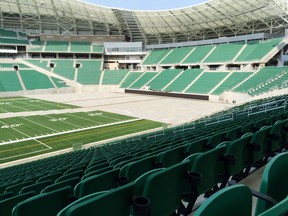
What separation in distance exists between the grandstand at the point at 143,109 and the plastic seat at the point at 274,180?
0.01 m

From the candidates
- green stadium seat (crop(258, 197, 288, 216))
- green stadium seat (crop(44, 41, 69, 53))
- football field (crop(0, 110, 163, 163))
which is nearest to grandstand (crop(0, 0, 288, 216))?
green stadium seat (crop(258, 197, 288, 216))

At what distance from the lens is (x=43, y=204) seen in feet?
8.99

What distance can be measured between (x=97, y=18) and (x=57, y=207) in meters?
77.0

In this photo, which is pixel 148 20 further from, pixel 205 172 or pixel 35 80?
pixel 205 172

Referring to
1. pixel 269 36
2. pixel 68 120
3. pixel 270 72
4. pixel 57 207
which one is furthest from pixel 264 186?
pixel 269 36

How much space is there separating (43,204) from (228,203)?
1929mm

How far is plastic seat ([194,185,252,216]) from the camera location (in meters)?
1.59

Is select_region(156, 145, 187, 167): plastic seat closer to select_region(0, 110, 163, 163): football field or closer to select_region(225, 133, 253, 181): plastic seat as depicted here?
select_region(225, 133, 253, 181): plastic seat

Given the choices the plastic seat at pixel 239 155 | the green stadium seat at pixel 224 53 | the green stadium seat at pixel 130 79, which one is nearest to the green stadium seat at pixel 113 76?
the green stadium seat at pixel 130 79

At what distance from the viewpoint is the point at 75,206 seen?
1894 mm

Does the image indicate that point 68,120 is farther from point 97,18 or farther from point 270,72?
point 97,18

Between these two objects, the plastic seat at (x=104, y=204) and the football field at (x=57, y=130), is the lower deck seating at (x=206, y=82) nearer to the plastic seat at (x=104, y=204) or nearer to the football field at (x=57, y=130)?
the football field at (x=57, y=130)

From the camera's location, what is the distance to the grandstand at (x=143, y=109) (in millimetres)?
2760

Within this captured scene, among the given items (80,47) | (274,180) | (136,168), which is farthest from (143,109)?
(80,47)
